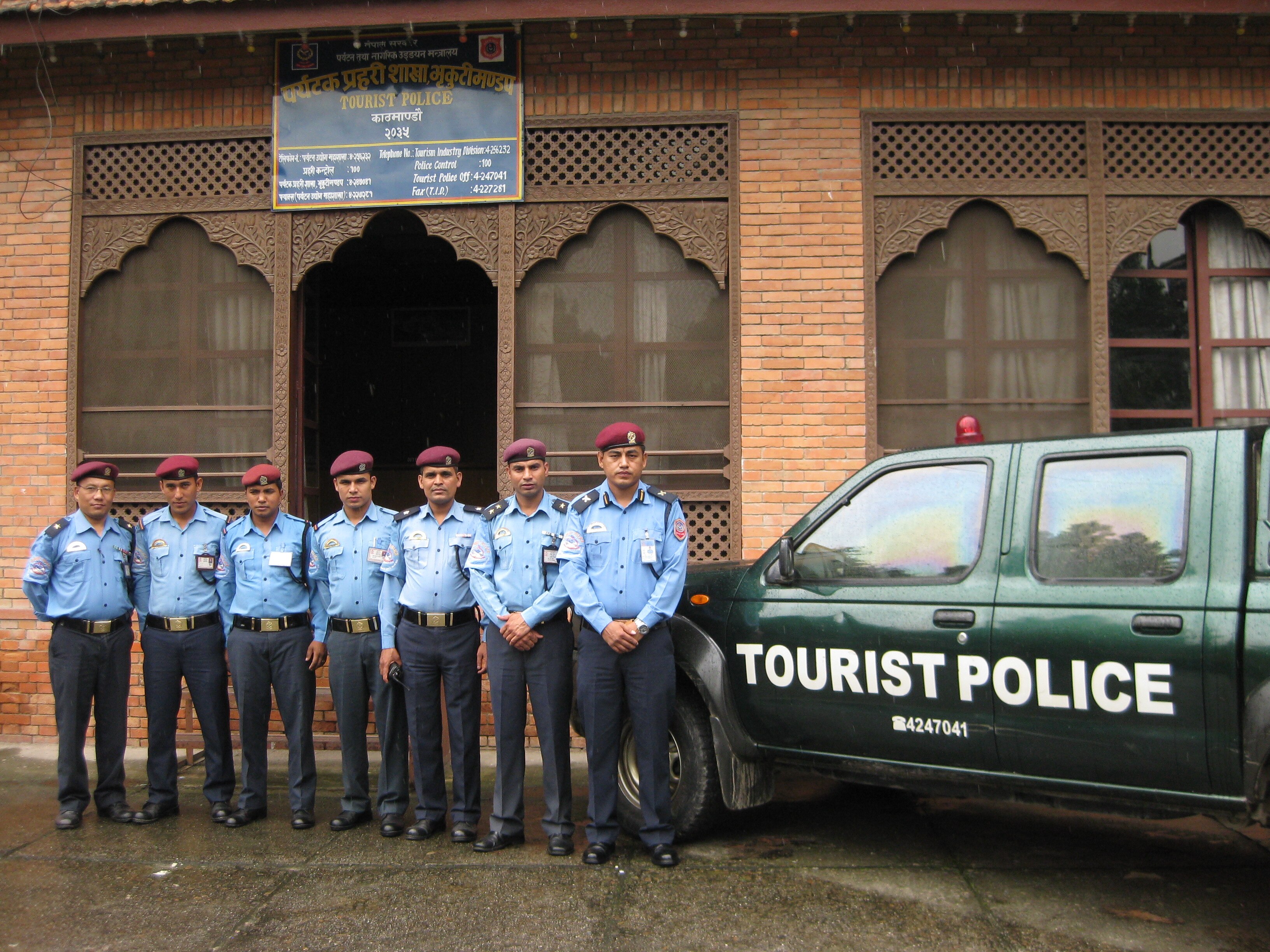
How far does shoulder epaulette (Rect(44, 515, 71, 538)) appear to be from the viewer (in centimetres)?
541

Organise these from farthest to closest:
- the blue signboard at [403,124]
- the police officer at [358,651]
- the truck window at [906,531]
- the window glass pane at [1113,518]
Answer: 1. the blue signboard at [403,124]
2. the police officer at [358,651]
3. the truck window at [906,531]
4. the window glass pane at [1113,518]

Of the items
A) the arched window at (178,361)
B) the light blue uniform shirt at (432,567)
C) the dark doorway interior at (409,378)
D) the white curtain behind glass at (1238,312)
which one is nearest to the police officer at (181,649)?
the light blue uniform shirt at (432,567)

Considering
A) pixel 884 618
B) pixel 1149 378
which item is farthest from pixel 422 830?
pixel 1149 378

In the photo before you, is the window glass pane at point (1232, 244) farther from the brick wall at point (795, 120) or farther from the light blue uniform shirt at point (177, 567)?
the light blue uniform shirt at point (177, 567)

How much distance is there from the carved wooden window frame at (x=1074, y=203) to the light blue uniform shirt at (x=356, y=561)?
357 centimetres

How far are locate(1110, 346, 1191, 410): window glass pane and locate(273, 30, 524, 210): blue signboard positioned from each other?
4.55 meters

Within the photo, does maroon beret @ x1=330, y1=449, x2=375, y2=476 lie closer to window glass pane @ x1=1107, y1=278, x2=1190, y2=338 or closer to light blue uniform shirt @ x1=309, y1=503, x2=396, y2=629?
light blue uniform shirt @ x1=309, y1=503, x2=396, y2=629

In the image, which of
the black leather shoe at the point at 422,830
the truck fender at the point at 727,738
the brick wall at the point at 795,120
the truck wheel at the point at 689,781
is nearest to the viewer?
the truck fender at the point at 727,738

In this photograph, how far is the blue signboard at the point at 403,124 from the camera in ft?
24.2

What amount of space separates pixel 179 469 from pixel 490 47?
385cm

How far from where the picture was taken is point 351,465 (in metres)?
5.34

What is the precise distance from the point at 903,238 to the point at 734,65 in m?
1.74

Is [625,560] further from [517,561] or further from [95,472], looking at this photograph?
[95,472]

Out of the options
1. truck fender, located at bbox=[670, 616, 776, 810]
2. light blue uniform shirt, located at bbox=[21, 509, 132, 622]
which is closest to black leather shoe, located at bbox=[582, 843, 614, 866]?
truck fender, located at bbox=[670, 616, 776, 810]
